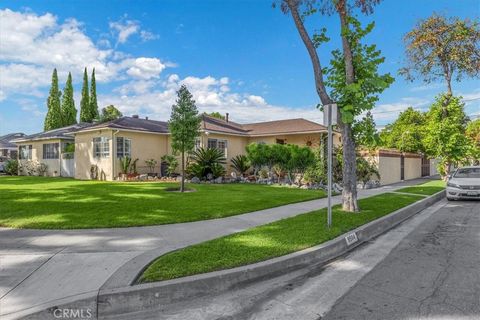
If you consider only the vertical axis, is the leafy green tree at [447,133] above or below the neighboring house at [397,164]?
above

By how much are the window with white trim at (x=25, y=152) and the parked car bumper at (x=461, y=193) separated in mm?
30326

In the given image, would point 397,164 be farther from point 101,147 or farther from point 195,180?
point 101,147

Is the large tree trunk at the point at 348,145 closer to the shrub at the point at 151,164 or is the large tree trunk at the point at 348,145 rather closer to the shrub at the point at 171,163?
the shrub at the point at 171,163

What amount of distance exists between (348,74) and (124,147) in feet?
52.3

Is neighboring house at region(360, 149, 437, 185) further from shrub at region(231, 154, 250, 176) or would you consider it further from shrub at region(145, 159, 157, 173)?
shrub at region(145, 159, 157, 173)

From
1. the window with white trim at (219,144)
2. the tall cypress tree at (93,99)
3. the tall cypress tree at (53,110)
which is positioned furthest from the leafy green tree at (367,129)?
the tall cypress tree at (93,99)

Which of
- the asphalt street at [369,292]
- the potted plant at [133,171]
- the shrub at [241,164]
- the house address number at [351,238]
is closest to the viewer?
the asphalt street at [369,292]

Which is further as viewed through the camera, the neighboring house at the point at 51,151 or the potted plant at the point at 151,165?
the neighboring house at the point at 51,151

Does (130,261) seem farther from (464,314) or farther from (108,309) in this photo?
(464,314)

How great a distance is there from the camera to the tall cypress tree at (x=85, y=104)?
48125 mm

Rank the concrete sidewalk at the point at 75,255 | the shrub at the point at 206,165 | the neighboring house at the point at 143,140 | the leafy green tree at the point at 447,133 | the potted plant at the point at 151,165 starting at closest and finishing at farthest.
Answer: the concrete sidewalk at the point at 75,255
the shrub at the point at 206,165
the neighboring house at the point at 143,140
the leafy green tree at the point at 447,133
the potted plant at the point at 151,165

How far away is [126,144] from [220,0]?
1076 cm

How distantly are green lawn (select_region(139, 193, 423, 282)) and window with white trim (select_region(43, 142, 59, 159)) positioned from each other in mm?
23698

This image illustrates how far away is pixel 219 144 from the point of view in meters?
24.0
